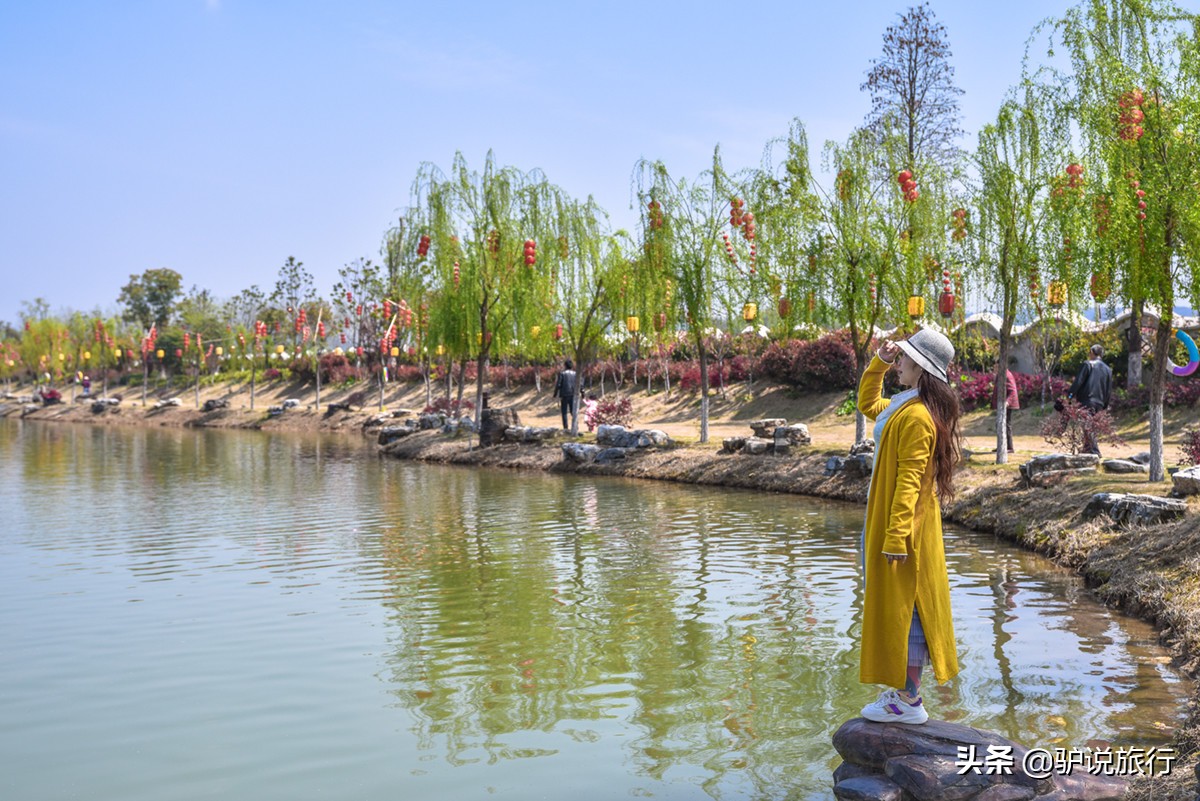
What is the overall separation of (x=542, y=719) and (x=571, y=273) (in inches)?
837

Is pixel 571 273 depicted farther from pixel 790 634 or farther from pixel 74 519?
pixel 790 634

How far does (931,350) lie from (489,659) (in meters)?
3.96

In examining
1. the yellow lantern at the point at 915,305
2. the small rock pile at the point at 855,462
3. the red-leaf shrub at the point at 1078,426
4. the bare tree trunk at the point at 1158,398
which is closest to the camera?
the bare tree trunk at the point at 1158,398

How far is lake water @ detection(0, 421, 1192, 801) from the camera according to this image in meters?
5.57

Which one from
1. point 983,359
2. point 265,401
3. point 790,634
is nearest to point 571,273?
point 983,359

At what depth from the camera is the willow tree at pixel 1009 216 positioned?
16.2 m

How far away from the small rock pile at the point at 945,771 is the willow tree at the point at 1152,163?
833 centimetres

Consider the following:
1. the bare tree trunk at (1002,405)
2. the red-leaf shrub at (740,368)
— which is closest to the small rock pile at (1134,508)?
the bare tree trunk at (1002,405)

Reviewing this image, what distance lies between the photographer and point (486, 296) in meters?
26.7

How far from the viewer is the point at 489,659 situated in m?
7.57

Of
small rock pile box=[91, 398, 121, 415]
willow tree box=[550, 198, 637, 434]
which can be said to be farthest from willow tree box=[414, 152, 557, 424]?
small rock pile box=[91, 398, 121, 415]

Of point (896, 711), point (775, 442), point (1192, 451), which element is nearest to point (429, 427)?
point (775, 442)

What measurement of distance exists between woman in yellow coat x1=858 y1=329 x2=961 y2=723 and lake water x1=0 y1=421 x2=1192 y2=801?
730 millimetres

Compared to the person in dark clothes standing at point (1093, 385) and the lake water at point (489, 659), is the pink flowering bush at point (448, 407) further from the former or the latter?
the person in dark clothes standing at point (1093, 385)
